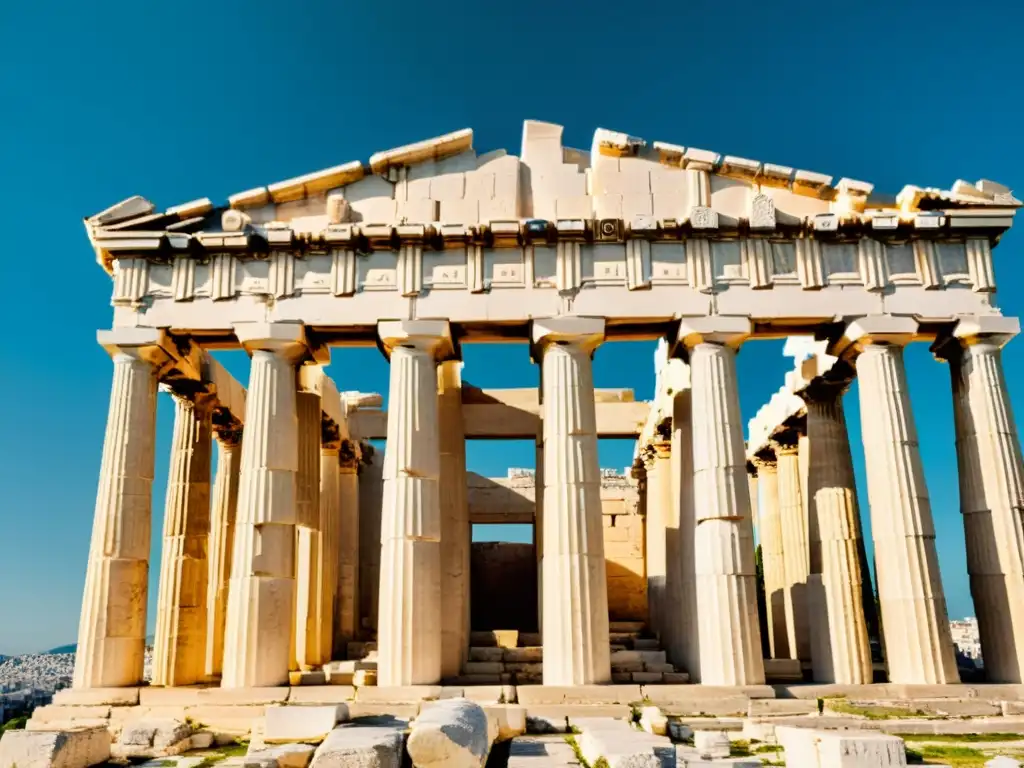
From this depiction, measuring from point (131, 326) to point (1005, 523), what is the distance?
58.2 ft

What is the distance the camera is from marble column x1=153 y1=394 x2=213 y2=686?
22.3 m

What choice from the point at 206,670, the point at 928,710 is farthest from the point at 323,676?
the point at 928,710

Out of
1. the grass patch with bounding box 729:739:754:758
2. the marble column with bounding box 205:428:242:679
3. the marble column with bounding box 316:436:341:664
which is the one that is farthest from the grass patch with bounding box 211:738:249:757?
the marble column with bounding box 316:436:341:664

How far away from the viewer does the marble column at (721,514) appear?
17469 millimetres

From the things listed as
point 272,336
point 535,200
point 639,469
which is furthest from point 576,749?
point 639,469

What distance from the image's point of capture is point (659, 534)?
25.4 m

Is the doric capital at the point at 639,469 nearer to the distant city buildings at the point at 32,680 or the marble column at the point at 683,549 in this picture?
the marble column at the point at 683,549

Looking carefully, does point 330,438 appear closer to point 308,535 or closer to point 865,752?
point 308,535

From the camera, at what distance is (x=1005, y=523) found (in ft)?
59.9

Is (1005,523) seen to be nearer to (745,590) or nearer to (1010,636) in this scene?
(1010,636)

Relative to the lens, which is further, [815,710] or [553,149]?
[553,149]

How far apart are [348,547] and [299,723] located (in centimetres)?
1525

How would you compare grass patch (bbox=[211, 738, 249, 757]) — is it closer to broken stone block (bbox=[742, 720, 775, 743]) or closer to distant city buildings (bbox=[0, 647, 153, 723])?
broken stone block (bbox=[742, 720, 775, 743])

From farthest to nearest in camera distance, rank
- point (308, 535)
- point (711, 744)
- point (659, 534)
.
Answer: point (659, 534)
point (308, 535)
point (711, 744)
